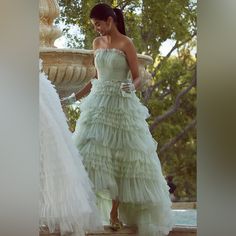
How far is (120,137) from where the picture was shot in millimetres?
2008

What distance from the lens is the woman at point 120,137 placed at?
1.98 meters

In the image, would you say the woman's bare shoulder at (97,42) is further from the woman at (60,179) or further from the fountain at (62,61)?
the woman at (60,179)

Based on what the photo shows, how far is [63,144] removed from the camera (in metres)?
1.87

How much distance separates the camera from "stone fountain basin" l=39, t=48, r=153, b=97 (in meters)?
1.96

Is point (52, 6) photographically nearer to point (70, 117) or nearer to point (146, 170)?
point (70, 117)

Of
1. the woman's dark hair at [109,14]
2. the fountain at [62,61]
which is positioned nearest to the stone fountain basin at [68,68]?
the fountain at [62,61]

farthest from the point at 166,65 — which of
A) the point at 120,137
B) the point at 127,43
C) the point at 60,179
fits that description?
the point at 60,179

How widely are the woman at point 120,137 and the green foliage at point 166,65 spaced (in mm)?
56

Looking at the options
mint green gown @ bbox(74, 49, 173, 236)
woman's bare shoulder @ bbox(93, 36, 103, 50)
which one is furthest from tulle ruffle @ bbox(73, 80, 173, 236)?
woman's bare shoulder @ bbox(93, 36, 103, 50)

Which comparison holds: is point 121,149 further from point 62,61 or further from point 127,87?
point 62,61

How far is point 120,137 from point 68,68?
0.29 meters

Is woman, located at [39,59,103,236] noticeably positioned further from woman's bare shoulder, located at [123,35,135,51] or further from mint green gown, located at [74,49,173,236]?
woman's bare shoulder, located at [123,35,135,51]

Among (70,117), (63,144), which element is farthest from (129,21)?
(63,144)

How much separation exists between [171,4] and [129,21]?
0.22 m
